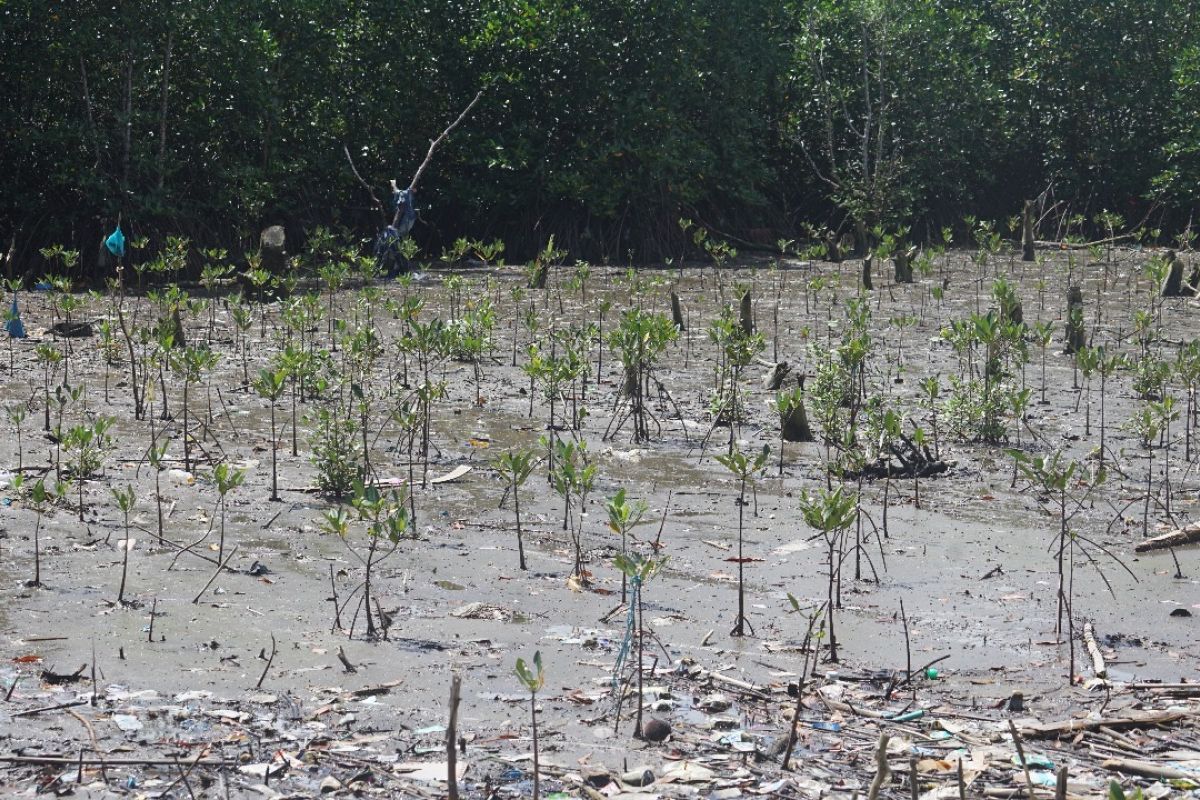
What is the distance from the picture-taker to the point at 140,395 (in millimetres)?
9195

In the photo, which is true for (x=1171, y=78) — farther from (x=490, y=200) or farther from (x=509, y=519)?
(x=509, y=519)

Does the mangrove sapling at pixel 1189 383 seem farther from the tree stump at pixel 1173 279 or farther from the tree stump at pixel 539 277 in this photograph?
the tree stump at pixel 539 277

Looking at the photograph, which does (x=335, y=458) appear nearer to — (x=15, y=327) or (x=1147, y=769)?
(x=1147, y=769)

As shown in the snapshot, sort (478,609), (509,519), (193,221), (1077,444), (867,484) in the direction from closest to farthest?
(478,609) < (509,519) < (867,484) < (1077,444) < (193,221)

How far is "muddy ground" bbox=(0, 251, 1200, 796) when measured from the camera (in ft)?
13.3

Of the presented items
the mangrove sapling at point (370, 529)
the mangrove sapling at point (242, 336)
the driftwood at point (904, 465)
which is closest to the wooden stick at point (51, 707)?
the mangrove sapling at point (370, 529)

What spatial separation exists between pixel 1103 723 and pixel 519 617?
77.8 inches

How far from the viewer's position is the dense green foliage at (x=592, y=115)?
52.0 ft

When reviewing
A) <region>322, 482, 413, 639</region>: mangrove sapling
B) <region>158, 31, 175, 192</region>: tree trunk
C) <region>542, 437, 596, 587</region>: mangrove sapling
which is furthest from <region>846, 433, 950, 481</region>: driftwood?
<region>158, 31, 175, 192</region>: tree trunk

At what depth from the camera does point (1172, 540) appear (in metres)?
6.26

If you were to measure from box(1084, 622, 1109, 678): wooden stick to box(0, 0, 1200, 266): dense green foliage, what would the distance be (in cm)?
1257

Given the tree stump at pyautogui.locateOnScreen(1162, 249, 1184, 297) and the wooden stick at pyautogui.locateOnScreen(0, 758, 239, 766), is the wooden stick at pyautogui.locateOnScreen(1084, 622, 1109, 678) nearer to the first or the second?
the wooden stick at pyautogui.locateOnScreen(0, 758, 239, 766)

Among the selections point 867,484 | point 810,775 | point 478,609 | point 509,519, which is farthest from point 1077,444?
point 810,775

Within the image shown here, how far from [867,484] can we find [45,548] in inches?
149
